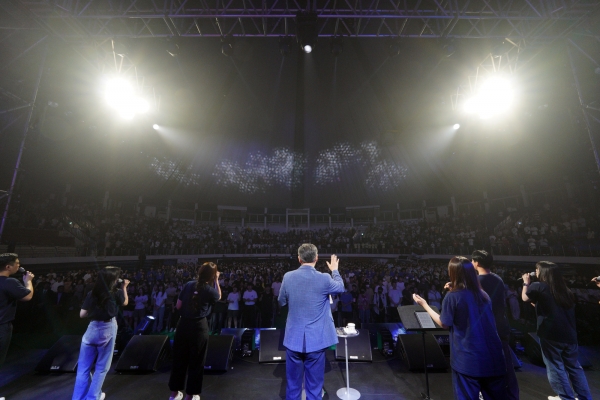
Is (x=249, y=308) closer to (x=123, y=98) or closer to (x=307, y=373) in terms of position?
(x=307, y=373)

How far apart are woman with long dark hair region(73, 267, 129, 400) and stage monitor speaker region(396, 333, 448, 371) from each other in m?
4.67

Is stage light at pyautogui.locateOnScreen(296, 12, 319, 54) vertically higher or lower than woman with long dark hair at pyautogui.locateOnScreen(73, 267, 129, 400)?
higher

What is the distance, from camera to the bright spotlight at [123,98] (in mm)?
7148

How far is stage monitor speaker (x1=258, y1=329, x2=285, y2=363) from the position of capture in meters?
4.75

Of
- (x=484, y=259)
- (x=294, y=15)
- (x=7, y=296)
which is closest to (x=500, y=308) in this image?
(x=484, y=259)

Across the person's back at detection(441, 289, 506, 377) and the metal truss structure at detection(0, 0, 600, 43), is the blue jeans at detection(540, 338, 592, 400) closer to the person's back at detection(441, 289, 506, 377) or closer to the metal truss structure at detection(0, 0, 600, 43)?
the person's back at detection(441, 289, 506, 377)

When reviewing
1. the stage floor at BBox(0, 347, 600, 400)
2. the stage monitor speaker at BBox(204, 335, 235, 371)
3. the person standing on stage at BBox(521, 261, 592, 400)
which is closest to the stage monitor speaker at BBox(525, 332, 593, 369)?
the stage floor at BBox(0, 347, 600, 400)

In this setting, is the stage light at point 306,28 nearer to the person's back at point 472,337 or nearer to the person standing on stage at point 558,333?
the person's back at point 472,337

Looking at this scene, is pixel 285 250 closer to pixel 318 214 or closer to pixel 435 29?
pixel 318 214

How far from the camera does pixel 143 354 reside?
4500mm

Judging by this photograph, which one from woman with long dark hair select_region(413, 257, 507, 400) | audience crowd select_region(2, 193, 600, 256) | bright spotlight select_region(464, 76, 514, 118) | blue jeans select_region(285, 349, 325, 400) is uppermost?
bright spotlight select_region(464, 76, 514, 118)

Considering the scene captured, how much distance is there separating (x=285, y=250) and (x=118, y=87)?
59.5 ft

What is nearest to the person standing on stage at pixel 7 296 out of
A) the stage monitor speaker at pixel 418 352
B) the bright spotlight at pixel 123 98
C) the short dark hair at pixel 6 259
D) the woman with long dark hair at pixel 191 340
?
the short dark hair at pixel 6 259

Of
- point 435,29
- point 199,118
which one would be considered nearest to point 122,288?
point 435,29
